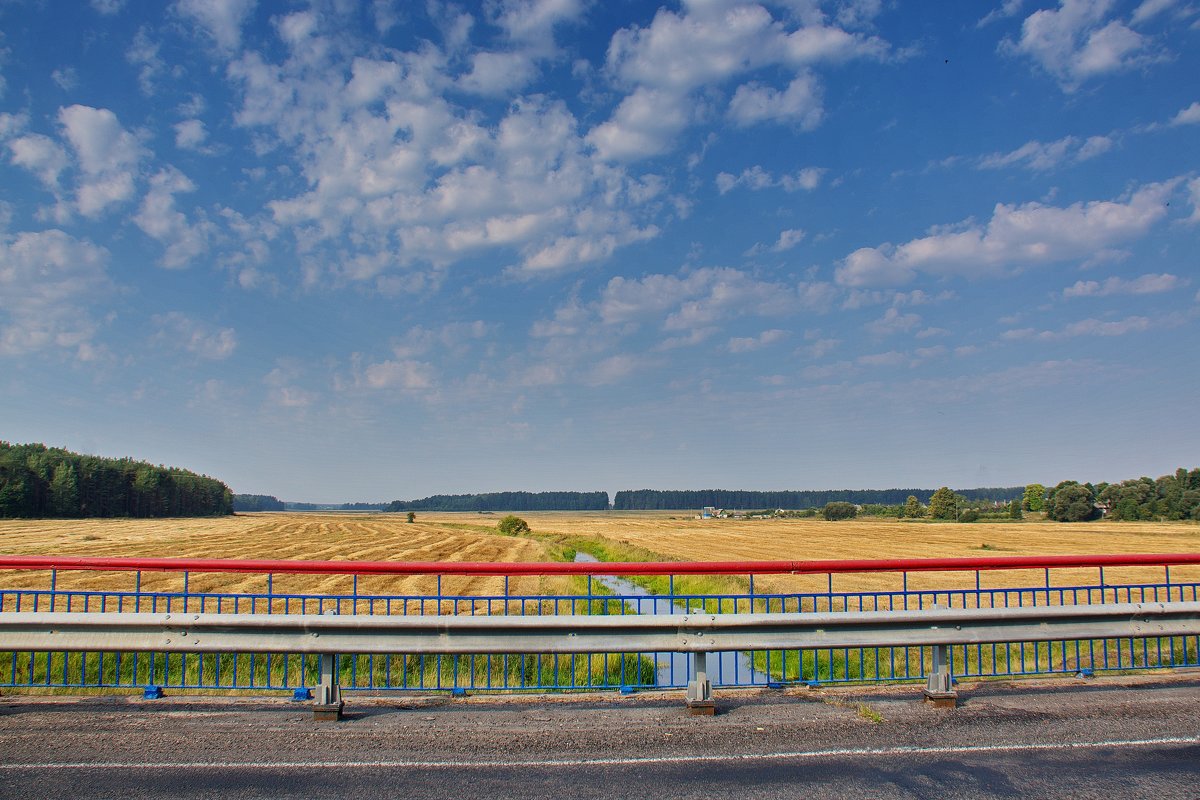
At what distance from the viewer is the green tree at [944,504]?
121688 mm

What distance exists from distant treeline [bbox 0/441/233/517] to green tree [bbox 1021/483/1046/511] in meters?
157

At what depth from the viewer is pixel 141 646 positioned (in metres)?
6.45

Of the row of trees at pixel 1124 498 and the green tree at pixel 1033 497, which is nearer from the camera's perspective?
the row of trees at pixel 1124 498

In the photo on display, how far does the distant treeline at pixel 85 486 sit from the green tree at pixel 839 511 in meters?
116

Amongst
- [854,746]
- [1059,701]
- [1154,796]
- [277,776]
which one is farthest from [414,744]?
[1059,701]

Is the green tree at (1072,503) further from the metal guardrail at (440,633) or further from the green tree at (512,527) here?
the metal guardrail at (440,633)

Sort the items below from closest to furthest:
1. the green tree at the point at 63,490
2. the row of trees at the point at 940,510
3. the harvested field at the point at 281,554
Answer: the harvested field at the point at 281,554 → the green tree at the point at 63,490 → the row of trees at the point at 940,510

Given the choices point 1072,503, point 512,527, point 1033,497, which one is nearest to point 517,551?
point 512,527

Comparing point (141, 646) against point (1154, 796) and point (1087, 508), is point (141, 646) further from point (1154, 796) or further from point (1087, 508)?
point (1087, 508)

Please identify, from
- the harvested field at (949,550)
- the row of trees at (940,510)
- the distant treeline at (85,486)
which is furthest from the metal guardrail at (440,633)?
the row of trees at (940,510)

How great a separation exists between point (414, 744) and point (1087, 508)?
125547 millimetres

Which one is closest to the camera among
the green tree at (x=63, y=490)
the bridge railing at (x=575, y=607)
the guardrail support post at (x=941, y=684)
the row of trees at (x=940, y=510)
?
the guardrail support post at (x=941, y=684)

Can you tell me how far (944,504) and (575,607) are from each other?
126 meters

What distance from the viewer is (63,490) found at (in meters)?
101
